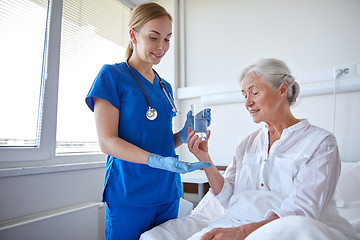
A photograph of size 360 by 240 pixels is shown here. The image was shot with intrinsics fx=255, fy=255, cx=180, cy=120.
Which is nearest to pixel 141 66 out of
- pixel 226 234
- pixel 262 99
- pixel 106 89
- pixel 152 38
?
pixel 152 38

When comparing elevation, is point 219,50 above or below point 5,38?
above

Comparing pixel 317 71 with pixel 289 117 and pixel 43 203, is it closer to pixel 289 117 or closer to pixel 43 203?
pixel 289 117

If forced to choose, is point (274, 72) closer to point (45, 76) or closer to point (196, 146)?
point (196, 146)

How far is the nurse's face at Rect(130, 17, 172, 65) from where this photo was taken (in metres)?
1.18

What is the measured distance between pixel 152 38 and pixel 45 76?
3.55ft

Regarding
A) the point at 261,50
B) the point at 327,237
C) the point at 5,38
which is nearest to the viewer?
the point at 327,237

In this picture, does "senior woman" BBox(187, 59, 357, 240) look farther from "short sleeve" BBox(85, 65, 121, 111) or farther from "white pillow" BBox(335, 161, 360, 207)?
"white pillow" BBox(335, 161, 360, 207)

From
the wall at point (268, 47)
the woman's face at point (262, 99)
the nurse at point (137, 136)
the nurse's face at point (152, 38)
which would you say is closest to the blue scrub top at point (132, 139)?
the nurse at point (137, 136)

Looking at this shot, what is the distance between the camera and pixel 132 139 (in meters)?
1.12

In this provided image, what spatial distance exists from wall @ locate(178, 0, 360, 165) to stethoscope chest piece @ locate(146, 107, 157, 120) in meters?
1.44

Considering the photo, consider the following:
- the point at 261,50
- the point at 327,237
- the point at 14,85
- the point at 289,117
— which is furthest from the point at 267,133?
the point at 14,85

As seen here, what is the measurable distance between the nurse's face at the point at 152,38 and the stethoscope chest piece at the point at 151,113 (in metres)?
0.25

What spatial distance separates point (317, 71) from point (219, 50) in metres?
0.98

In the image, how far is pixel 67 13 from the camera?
217cm
